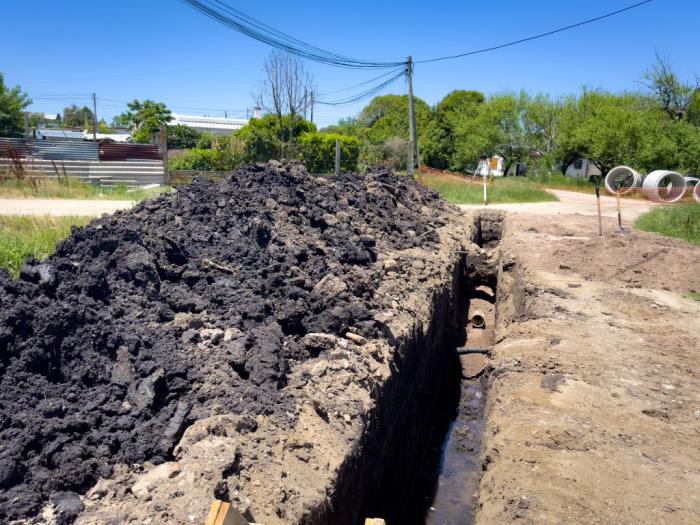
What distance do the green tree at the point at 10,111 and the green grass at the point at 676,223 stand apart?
3289 cm

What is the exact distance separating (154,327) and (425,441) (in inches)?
161

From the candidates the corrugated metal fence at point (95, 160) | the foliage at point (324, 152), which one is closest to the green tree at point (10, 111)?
the corrugated metal fence at point (95, 160)

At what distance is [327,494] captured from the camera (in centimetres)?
318

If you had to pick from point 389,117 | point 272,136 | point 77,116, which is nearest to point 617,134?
point 389,117

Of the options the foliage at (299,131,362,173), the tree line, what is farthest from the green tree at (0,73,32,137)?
the foliage at (299,131,362,173)

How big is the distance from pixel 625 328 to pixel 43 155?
20.0 m

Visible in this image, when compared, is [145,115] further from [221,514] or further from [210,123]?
[221,514]

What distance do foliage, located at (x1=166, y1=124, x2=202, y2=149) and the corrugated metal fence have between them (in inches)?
617

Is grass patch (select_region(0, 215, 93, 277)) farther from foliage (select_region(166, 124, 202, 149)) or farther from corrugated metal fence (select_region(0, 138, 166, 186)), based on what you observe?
foliage (select_region(166, 124, 202, 149))

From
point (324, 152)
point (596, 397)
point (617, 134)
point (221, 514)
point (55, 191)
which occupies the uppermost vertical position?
point (617, 134)

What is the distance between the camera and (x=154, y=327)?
417 cm

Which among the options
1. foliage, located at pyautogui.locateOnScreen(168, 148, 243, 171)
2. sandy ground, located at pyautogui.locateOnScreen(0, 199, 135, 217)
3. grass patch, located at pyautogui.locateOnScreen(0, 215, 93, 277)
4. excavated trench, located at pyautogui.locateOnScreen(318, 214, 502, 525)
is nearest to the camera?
excavated trench, located at pyautogui.locateOnScreen(318, 214, 502, 525)

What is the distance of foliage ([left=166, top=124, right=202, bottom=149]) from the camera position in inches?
1518

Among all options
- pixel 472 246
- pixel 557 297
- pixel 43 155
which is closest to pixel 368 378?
pixel 557 297
